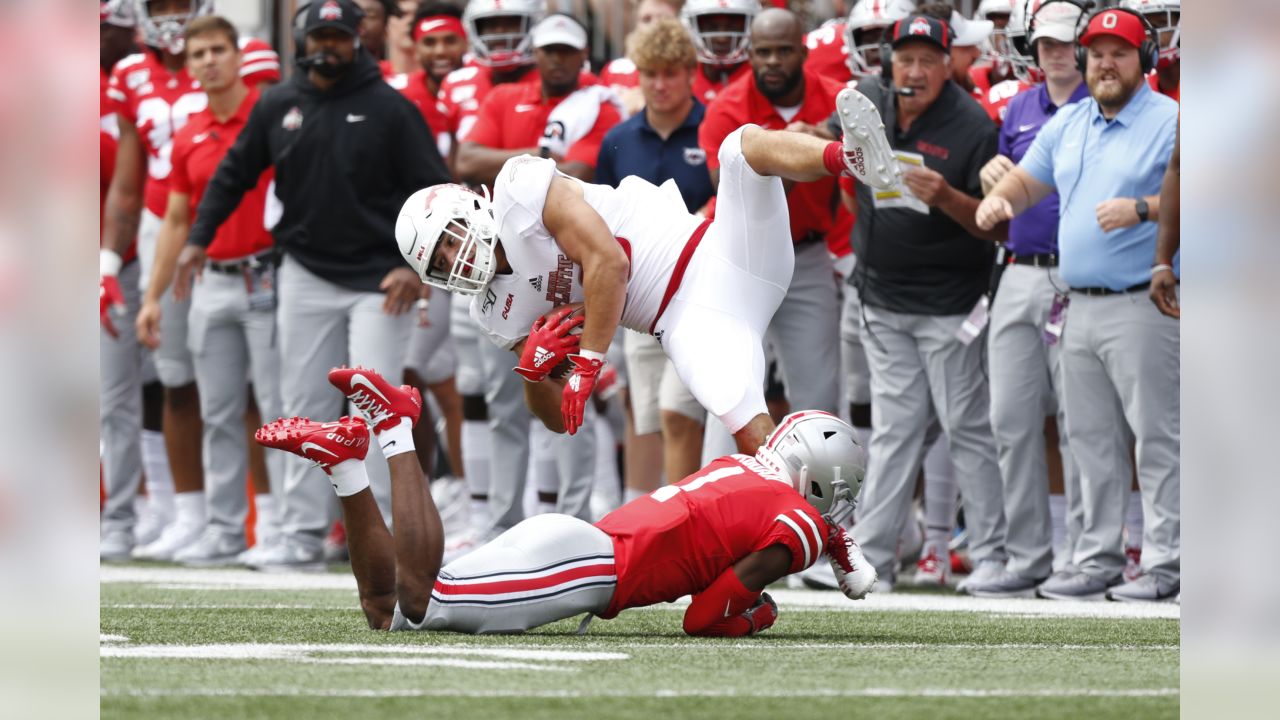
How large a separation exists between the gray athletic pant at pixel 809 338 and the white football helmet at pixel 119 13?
4.42 metres

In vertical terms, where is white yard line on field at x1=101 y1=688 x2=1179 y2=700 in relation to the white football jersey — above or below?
below

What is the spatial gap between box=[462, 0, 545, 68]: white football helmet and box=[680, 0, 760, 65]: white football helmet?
0.99 meters

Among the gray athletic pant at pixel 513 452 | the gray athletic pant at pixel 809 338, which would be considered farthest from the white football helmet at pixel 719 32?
the gray athletic pant at pixel 513 452

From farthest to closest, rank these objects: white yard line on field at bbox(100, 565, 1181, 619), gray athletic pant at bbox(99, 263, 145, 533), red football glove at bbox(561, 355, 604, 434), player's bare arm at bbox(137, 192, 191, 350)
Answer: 1. gray athletic pant at bbox(99, 263, 145, 533)
2. player's bare arm at bbox(137, 192, 191, 350)
3. white yard line on field at bbox(100, 565, 1181, 619)
4. red football glove at bbox(561, 355, 604, 434)

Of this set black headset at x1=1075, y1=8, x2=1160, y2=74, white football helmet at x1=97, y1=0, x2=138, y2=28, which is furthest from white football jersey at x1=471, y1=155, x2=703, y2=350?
white football helmet at x1=97, y1=0, x2=138, y2=28

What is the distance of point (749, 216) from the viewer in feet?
18.8

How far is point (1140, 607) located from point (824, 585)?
1460mm

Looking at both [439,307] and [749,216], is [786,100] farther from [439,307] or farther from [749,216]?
[439,307]

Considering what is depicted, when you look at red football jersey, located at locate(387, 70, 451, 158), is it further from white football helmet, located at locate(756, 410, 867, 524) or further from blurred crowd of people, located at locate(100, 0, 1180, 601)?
white football helmet, located at locate(756, 410, 867, 524)

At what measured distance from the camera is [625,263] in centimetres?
553

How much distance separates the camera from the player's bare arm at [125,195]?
952 cm

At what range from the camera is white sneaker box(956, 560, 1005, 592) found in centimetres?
733
